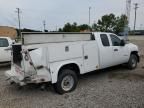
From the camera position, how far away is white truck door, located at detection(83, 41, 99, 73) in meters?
5.83

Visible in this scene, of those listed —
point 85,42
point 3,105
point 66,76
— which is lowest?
point 3,105

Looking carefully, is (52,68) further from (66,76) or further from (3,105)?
(3,105)

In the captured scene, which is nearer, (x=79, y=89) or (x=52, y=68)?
(x=52, y=68)

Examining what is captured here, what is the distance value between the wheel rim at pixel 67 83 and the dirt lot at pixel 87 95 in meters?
0.23

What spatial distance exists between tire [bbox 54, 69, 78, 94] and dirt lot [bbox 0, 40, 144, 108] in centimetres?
17

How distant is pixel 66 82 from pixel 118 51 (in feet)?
9.87

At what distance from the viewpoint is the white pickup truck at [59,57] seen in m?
4.81

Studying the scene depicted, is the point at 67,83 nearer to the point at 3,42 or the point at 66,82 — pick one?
the point at 66,82

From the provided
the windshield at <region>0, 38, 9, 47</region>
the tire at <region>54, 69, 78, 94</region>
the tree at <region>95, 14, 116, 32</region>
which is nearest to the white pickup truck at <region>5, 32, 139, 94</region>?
the tire at <region>54, 69, 78, 94</region>

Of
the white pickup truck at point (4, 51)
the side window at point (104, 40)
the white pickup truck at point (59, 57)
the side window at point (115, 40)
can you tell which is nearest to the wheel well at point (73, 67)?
the white pickup truck at point (59, 57)

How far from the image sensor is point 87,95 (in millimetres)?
5246

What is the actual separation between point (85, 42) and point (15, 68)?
8.10ft

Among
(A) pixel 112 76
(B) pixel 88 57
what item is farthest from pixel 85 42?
(A) pixel 112 76

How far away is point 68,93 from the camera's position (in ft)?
17.7
